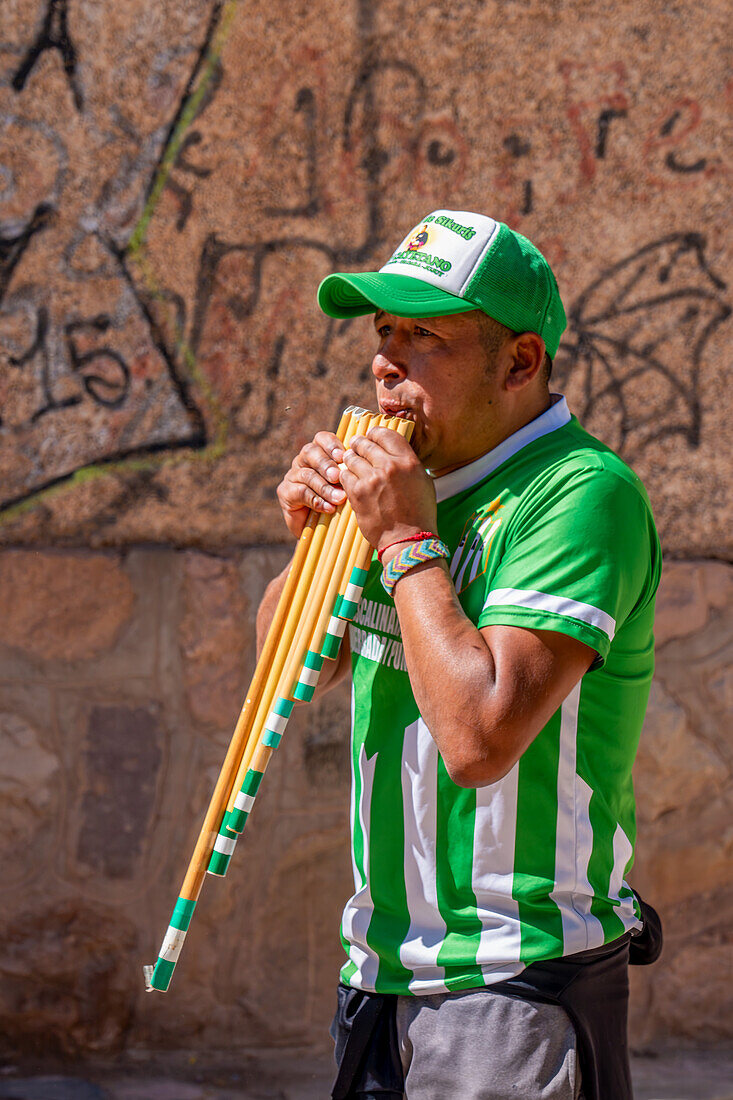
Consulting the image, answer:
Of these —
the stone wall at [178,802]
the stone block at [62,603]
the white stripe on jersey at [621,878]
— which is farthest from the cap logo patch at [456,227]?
the stone block at [62,603]

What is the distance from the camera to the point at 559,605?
1504 mm

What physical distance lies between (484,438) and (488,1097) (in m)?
1.00

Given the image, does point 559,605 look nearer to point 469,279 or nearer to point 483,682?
point 483,682

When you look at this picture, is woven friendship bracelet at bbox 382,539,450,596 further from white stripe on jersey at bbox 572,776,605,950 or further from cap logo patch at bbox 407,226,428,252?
cap logo patch at bbox 407,226,428,252

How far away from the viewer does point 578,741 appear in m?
1.67

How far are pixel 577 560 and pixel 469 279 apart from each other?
1.65ft

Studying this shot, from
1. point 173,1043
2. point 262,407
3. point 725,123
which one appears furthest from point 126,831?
point 725,123

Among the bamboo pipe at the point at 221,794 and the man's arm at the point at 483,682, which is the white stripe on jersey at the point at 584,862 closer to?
the man's arm at the point at 483,682

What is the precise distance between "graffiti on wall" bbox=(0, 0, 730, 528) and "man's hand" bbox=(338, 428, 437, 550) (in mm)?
1458

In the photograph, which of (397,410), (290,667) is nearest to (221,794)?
(290,667)

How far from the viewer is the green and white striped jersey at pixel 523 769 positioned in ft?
5.12

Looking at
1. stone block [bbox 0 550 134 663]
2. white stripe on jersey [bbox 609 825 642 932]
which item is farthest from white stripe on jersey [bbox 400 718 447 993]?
stone block [bbox 0 550 134 663]

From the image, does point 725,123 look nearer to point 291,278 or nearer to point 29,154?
point 291,278

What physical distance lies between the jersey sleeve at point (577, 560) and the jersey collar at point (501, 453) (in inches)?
5.9
